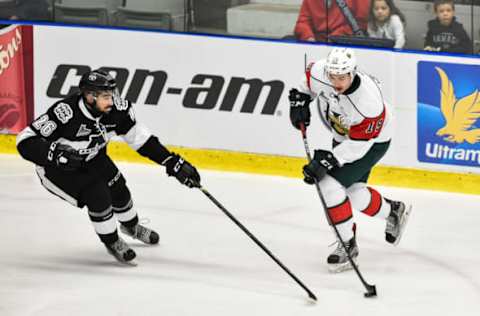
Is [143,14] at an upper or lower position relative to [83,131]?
upper

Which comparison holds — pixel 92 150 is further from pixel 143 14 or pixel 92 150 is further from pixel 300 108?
pixel 143 14

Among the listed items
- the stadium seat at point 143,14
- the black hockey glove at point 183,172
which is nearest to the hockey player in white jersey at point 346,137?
the black hockey glove at point 183,172

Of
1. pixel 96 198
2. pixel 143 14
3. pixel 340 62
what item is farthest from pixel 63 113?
pixel 143 14

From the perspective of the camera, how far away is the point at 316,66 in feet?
19.4

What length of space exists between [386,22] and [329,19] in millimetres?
334

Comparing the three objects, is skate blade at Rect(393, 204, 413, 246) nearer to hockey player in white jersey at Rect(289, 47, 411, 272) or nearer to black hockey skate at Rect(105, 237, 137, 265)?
hockey player in white jersey at Rect(289, 47, 411, 272)

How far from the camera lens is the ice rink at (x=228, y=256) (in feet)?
17.7

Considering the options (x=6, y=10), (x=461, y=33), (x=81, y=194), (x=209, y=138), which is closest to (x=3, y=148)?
(x=6, y=10)

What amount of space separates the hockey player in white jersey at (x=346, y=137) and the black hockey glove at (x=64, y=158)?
3.32 ft

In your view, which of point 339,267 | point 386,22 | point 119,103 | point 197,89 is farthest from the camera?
point 197,89

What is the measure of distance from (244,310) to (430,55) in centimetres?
235

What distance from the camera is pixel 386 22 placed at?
282 inches

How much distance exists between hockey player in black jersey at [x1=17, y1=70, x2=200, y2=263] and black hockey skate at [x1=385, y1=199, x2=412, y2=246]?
3.34 feet

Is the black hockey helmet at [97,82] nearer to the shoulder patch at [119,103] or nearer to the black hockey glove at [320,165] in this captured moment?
the shoulder patch at [119,103]
